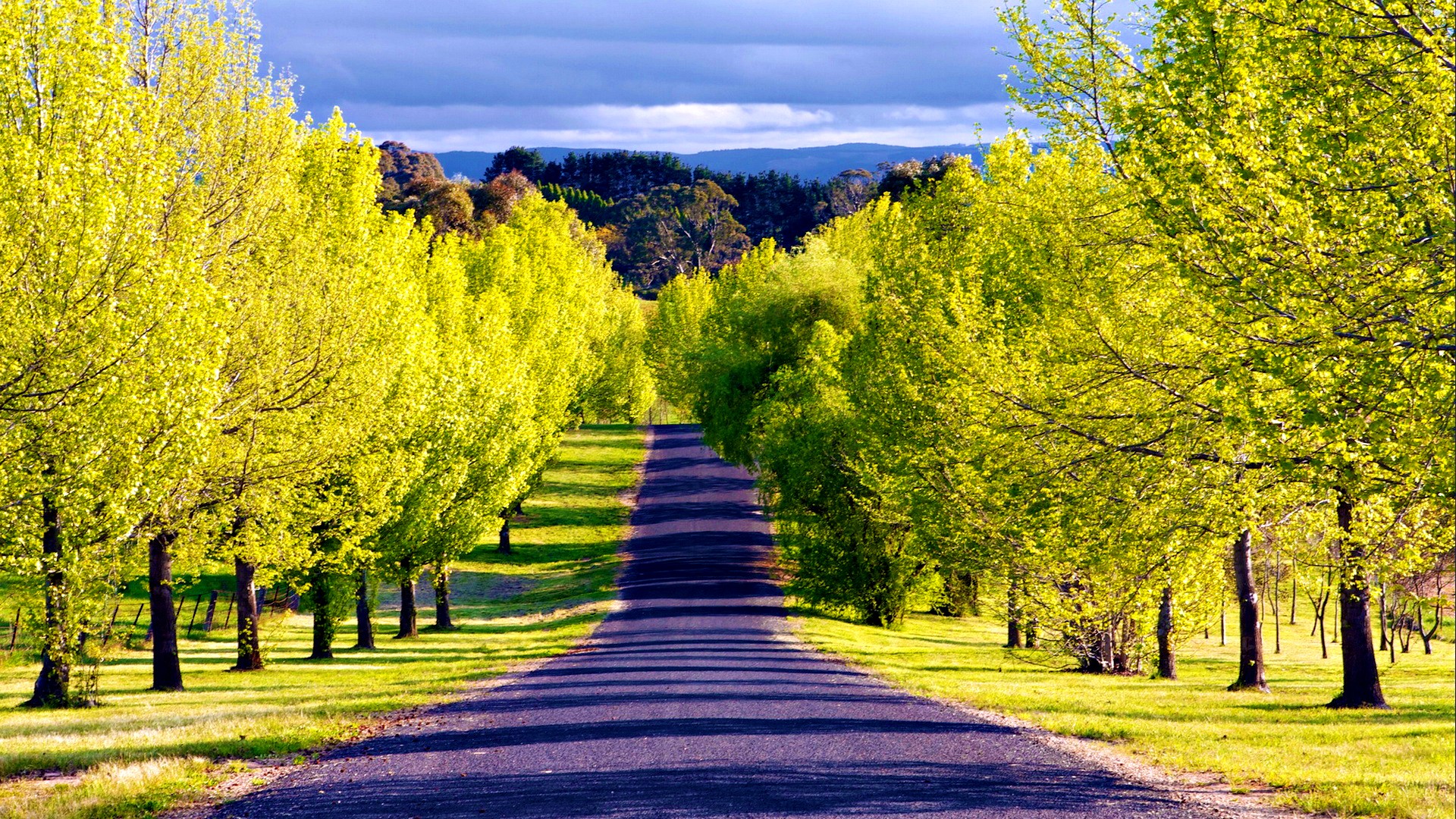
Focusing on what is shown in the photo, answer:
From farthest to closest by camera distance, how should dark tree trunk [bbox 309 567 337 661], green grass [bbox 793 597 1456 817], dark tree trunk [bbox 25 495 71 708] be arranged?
dark tree trunk [bbox 309 567 337 661]
dark tree trunk [bbox 25 495 71 708]
green grass [bbox 793 597 1456 817]

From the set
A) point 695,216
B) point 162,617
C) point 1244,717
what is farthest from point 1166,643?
point 695,216

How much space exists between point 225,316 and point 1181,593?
16.7 metres

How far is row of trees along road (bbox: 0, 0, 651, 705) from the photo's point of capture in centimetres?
1535

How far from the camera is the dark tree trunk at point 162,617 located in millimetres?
22781

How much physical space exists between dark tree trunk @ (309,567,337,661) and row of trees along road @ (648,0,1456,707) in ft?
48.4

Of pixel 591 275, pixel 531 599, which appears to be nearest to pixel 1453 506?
pixel 531 599

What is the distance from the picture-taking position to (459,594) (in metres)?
47.9

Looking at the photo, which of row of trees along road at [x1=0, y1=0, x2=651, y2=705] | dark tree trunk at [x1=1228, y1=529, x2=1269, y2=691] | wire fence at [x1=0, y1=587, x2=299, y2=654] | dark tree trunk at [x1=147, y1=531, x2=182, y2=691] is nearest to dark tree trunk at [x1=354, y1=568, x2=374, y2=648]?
row of trees along road at [x1=0, y1=0, x2=651, y2=705]

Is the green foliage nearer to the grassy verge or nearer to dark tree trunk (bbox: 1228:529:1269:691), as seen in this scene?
the grassy verge

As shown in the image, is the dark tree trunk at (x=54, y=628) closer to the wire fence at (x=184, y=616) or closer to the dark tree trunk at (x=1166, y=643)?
the wire fence at (x=184, y=616)

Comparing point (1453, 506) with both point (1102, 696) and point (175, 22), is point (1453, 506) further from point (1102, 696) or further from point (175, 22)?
point (175, 22)

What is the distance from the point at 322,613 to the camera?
94.9ft

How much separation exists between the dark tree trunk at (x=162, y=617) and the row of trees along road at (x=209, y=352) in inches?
2.0

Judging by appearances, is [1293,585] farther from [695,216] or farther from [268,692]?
[695,216]
